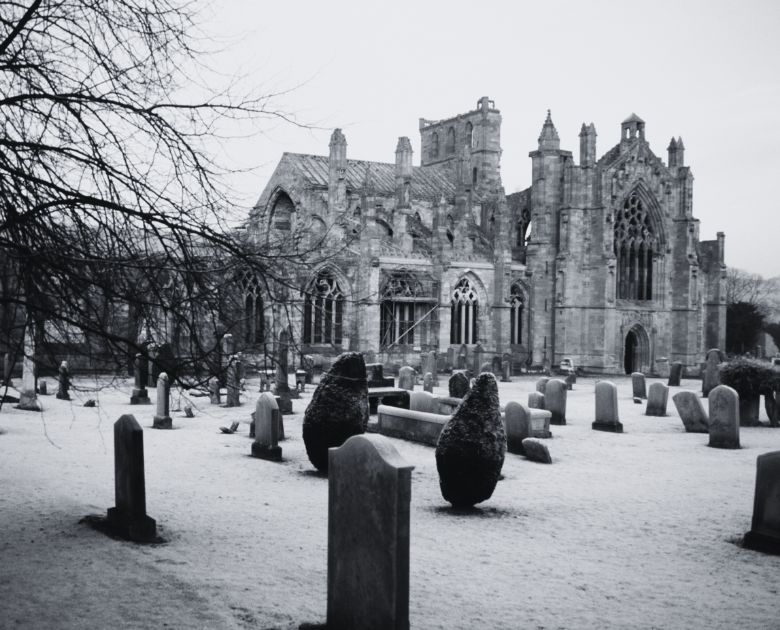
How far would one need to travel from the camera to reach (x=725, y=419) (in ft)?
50.8

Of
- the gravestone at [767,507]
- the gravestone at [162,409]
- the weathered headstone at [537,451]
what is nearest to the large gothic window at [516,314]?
the gravestone at [162,409]

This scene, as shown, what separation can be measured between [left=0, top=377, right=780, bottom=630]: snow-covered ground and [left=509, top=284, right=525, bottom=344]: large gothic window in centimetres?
2891

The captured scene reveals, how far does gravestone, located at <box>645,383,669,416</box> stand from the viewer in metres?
21.1

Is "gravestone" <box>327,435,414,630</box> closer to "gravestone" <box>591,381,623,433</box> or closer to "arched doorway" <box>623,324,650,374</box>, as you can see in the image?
"gravestone" <box>591,381,623,433</box>

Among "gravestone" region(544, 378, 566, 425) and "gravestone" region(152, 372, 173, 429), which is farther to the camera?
"gravestone" region(544, 378, 566, 425)

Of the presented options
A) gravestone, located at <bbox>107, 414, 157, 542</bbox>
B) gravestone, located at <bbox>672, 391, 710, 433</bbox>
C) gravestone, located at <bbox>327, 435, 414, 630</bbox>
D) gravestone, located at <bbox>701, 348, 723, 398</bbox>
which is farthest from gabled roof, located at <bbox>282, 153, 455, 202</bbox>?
gravestone, located at <bbox>327, 435, 414, 630</bbox>

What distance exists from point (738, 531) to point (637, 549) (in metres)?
1.65

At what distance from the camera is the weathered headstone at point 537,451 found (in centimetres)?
1380

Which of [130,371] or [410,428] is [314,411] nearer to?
[410,428]

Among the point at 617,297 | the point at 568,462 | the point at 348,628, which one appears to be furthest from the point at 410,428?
the point at 617,297

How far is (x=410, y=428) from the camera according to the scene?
622 inches

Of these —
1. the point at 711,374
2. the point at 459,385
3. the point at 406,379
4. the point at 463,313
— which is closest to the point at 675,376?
the point at 711,374

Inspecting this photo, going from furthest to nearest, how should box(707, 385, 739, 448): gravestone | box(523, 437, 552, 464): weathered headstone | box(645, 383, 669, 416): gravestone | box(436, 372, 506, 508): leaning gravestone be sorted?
box(645, 383, 669, 416): gravestone < box(707, 385, 739, 448): gravestone < box(523, 437, 552, 464): weathered headstone < box(436, 372, 506, 508): leaning gravestone

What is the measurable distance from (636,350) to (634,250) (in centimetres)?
566
